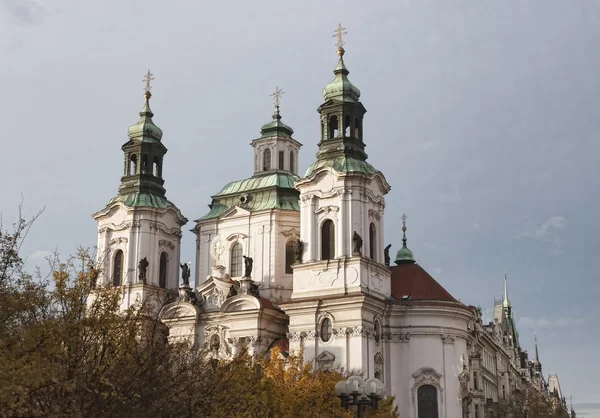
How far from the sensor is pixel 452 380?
49.7m

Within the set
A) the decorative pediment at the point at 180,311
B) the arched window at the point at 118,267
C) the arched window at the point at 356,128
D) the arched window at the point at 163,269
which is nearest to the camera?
the decorative pediment at the point at 180,311

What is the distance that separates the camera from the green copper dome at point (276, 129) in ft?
199

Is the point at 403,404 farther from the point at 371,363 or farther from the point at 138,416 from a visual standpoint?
the point at 138,416

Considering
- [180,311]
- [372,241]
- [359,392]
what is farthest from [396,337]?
[359,392]

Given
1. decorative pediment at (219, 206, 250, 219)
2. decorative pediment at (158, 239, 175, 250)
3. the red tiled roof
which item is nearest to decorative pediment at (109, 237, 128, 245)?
decorative pediment at (158, 239, 175, 250)

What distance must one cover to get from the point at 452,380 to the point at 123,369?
1268 inches

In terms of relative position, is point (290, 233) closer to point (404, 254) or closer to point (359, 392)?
point (404, 254)

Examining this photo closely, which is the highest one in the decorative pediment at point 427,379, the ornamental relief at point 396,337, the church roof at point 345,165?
the church roof at point 345,165

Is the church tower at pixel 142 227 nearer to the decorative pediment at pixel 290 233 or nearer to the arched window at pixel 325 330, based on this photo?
the decorative pediment at pixel 290 233

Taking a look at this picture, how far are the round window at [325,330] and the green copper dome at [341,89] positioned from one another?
1423cm

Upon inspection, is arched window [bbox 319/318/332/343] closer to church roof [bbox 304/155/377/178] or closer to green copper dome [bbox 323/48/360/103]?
church roof [bbox 304/155/377/178]

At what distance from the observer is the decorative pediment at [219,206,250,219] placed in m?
56.8

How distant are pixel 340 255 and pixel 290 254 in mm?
7148

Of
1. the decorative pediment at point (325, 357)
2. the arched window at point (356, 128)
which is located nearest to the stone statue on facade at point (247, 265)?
the decorative pediment at point (325, 357)
